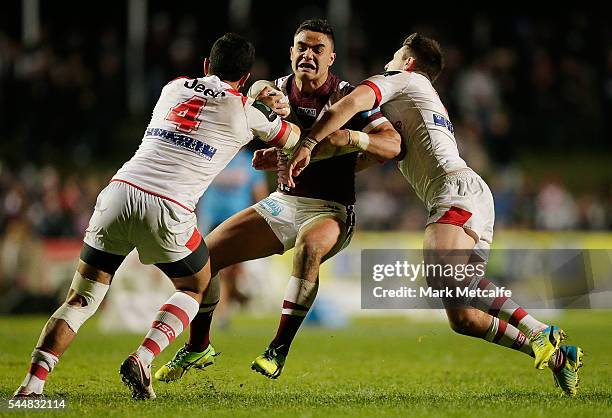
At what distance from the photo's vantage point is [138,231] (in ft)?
21.9

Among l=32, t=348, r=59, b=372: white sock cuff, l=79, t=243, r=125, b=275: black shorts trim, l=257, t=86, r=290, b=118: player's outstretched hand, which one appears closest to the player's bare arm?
l=257, t=86, r=290, b=118: player's outstretched hand

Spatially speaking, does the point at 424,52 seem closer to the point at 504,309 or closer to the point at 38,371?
the point at 504,309

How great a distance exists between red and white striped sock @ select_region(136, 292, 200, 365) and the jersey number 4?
1.15m

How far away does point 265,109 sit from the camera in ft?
23.3

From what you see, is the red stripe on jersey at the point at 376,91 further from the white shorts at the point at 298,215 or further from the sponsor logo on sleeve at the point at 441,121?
the white shorts at the point at 298,215

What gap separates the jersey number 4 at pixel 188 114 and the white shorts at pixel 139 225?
52cm

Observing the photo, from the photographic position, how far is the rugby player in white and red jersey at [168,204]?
6625 mm

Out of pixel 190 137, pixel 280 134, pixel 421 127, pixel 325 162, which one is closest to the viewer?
→ pixel 190 137

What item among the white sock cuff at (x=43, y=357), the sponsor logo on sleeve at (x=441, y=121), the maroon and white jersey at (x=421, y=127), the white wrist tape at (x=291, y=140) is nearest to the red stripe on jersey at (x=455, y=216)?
the maroon and white jersey at (x=421, y=127)

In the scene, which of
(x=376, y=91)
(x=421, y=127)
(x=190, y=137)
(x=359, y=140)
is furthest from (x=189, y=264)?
(x=421, y=127)

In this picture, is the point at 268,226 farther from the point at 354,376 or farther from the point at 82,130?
the point at 82,130

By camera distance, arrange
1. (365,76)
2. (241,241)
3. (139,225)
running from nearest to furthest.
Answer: (139,225) < (241,241) < (365,76)

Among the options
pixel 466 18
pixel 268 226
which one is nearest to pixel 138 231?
pixel 268 226

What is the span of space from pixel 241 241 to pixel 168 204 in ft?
4.25
